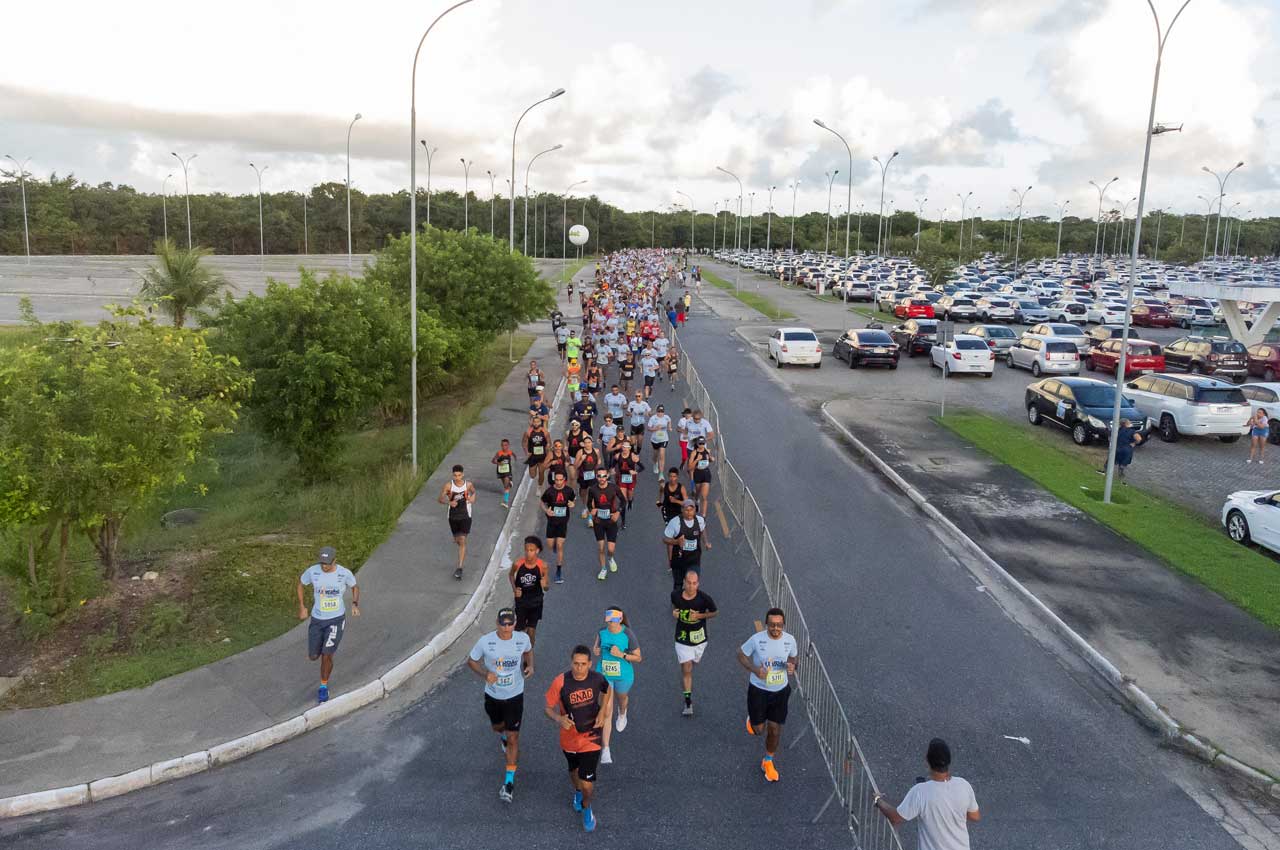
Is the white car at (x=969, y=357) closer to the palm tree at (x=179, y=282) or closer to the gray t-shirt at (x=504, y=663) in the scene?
the palm tree at (x=179, y=282)

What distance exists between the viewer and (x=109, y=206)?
4168 inches

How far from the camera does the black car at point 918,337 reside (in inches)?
1417

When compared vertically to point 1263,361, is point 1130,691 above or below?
below

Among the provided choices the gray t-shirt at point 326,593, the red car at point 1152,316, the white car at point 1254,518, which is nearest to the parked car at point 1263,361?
the red car at point 1152,316

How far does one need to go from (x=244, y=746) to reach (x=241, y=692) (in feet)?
3.75

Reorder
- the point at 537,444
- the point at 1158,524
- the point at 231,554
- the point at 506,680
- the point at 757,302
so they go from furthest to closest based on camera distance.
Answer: the point at 757,302
the point at 537,444
the point at 1158,524
the point at 231,554
the point at 506,680

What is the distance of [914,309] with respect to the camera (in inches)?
1869

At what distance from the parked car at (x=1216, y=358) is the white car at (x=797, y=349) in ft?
39.2

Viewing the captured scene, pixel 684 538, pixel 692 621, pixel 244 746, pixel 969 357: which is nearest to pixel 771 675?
pixel 692 621

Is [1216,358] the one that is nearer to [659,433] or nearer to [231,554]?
[659,433]

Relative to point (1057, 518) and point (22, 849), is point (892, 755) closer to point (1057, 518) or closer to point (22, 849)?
point (22, 849)

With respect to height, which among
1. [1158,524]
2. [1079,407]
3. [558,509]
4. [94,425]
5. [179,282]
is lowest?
[1158,524]

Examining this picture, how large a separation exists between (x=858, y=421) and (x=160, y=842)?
63.4 feet

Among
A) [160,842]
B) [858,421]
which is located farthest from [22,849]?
[858,421]
